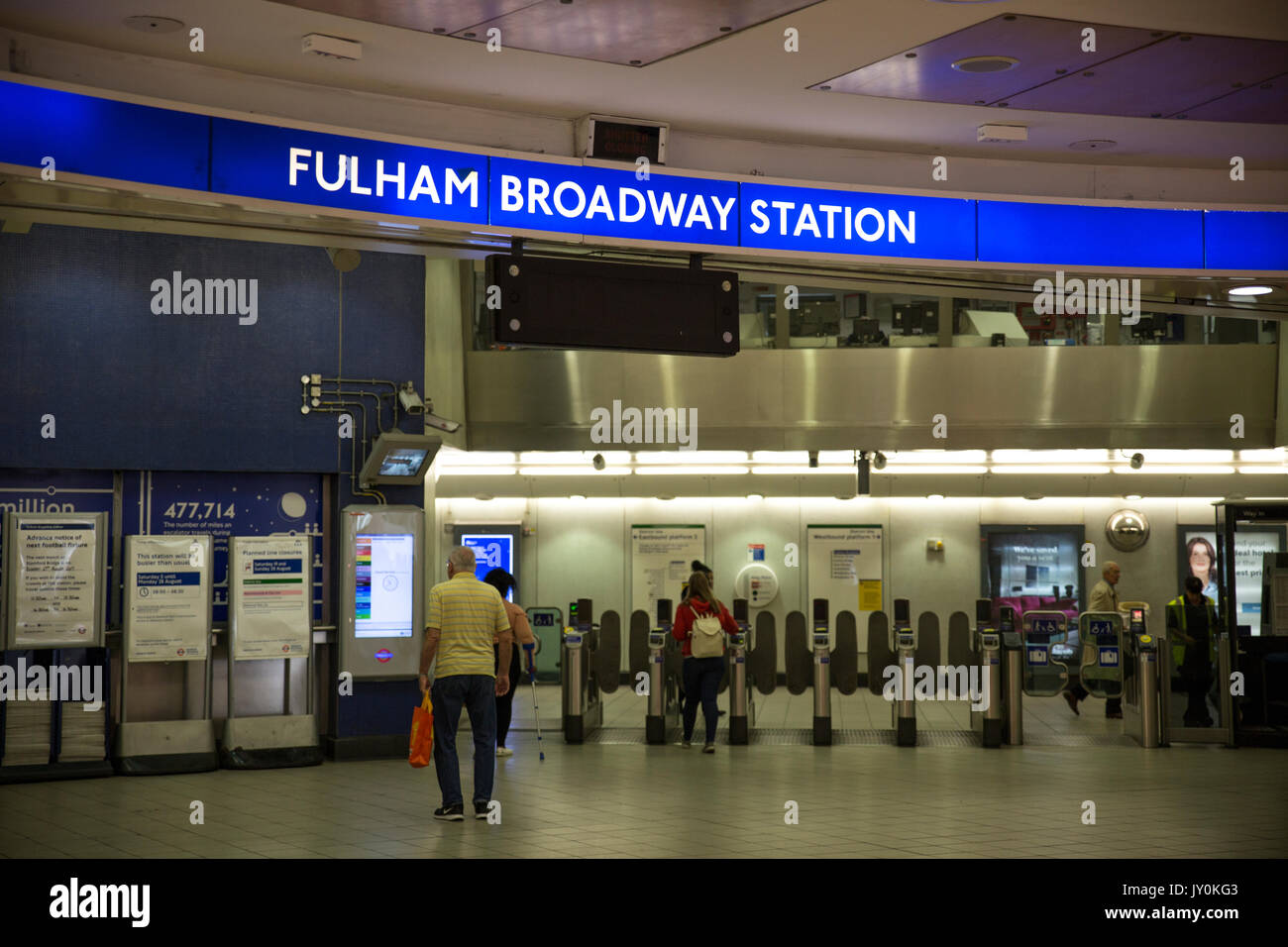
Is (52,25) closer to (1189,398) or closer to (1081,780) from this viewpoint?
(1081,780)

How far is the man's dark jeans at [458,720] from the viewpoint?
8.08 m

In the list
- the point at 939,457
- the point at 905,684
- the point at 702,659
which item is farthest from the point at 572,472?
the point at 905,684

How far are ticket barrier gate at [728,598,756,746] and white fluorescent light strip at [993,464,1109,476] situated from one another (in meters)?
5.47

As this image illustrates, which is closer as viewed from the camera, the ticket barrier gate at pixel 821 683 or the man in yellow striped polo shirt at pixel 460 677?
the man in yellow striped polo shirt at pixel 460 677

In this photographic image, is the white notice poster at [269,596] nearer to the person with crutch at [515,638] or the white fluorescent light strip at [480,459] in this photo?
the person with crutch at [515,638]

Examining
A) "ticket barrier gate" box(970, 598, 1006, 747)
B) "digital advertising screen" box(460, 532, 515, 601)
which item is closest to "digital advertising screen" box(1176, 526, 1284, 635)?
"ticket barrier gate" box(970, 598, 1006, 747)

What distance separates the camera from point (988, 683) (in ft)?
38.7

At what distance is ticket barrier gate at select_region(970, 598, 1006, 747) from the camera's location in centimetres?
1162

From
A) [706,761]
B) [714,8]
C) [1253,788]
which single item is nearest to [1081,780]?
[1253,788]

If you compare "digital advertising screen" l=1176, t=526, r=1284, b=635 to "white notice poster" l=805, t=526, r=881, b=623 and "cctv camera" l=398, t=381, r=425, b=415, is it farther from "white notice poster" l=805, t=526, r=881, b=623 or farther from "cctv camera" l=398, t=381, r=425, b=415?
"cctv camera" l=398, t=381, r=425, b=415

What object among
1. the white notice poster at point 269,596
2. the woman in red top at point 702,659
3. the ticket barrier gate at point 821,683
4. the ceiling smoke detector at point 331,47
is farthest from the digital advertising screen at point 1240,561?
the ceiling smoke detector at point 331,47

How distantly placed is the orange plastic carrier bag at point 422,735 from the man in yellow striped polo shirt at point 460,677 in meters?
0.06

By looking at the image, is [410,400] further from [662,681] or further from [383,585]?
[662,681]
